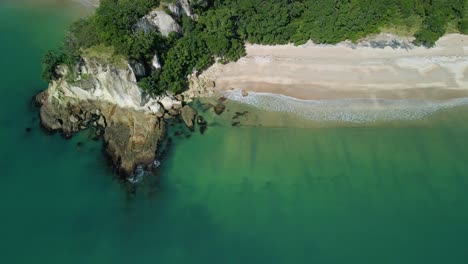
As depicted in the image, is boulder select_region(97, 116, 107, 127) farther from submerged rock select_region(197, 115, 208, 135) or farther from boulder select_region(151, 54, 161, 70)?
submerged rock select_region(197, 115, 208, 135)

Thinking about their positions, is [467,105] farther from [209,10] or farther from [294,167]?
[209,10]

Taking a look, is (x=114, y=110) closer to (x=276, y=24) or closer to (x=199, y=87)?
(x=199, y=87)

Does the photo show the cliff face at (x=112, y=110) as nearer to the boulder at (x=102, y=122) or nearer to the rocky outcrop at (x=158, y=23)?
the boulder at (x=102, y=122)

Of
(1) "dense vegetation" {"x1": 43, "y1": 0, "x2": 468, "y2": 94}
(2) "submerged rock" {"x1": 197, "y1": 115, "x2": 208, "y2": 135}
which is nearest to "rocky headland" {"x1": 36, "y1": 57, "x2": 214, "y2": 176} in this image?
(2) "submerged rock" {"x1": 197, "y1": 115, "x2": 208, "y2": 135}

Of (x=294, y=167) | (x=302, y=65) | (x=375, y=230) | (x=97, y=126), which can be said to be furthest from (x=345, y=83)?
(x=97, y=126)

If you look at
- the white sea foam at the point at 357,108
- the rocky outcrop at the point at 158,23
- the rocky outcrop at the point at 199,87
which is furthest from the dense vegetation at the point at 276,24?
the white sea foam at the point at 357,108

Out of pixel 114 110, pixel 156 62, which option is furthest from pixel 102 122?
pixel 156 62
